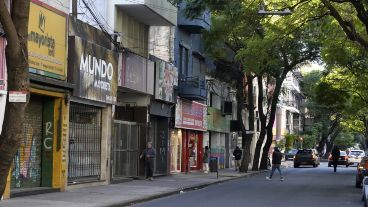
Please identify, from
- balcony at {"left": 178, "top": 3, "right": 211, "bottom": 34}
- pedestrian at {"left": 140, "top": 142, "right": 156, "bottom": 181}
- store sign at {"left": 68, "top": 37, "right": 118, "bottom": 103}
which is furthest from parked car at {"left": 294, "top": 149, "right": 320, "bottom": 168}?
store sign at {"left": 68, "top": 37, "right": 118, "bottom": 103}

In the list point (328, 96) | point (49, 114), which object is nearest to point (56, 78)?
point (49, 114)

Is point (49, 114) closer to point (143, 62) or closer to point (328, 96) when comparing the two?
point (143, 62)

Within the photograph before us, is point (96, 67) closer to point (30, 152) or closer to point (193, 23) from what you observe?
point (30, 152)

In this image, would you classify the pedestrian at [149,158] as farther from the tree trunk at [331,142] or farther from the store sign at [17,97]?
the tree trunk at [331,142]

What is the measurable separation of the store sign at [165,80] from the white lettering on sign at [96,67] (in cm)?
527

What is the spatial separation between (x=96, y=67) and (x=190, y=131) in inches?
624

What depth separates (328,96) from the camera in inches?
1603

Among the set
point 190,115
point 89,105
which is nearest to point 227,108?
point 190,115

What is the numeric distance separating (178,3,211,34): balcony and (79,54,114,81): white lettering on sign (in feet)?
34.5

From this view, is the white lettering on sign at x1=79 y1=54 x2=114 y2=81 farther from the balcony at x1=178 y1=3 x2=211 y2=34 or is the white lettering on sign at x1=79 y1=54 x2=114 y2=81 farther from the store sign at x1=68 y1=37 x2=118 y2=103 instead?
the balcony at x1=178 y1=3 x2=211 y2=34

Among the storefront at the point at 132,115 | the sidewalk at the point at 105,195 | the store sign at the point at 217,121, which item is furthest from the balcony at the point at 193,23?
the sidewalk at the point at 105,195

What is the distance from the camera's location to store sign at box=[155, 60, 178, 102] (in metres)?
28.0

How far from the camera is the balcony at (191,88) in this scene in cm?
3306

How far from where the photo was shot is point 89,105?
21.8 m
